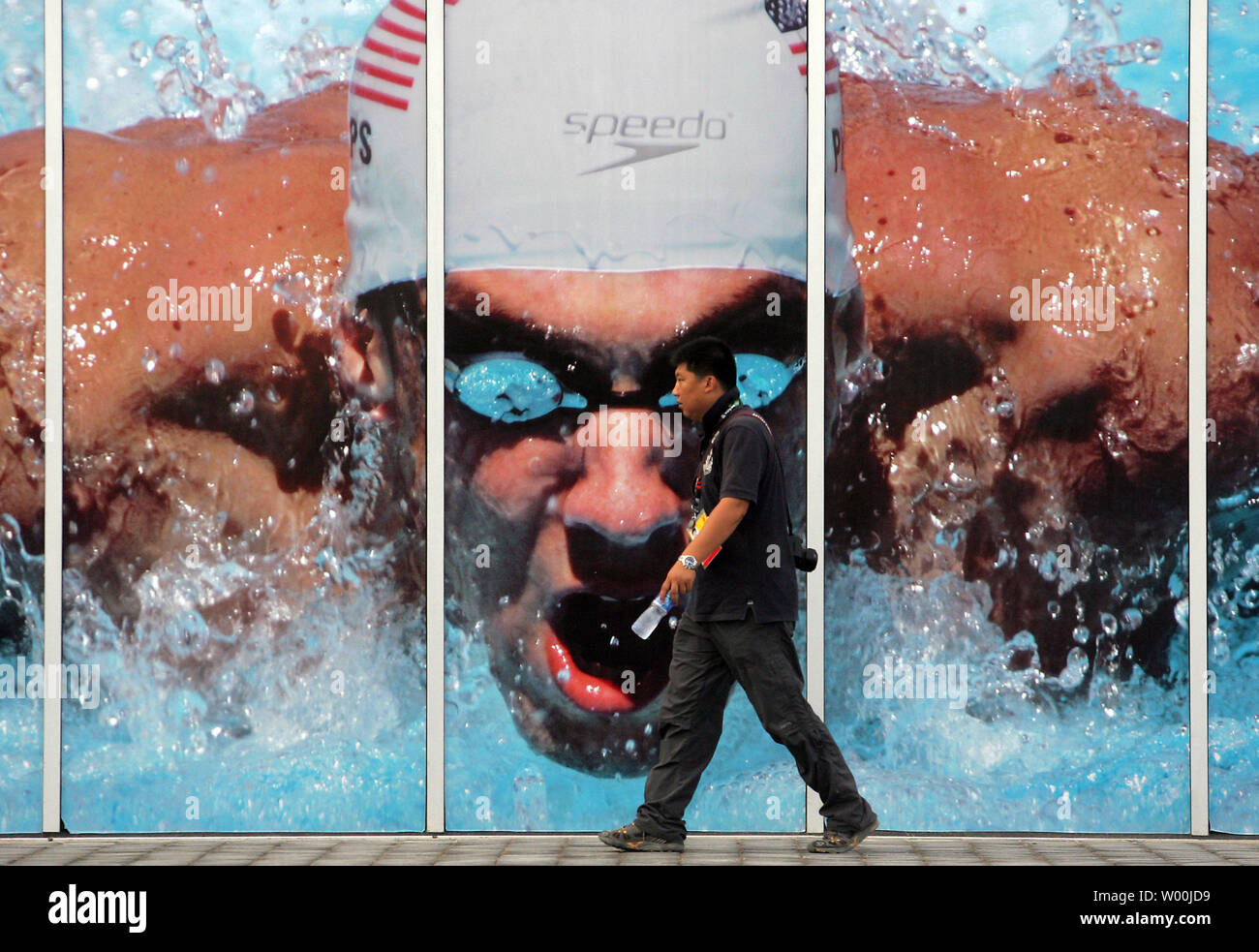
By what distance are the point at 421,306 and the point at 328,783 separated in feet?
6.57

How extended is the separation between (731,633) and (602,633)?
1.00m

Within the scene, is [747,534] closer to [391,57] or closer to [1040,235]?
[1040,235]

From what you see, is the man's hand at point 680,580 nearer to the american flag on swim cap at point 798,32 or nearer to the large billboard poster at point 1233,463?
the american flag on swim cap at point 798,32

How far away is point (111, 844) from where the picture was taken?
5852 mm

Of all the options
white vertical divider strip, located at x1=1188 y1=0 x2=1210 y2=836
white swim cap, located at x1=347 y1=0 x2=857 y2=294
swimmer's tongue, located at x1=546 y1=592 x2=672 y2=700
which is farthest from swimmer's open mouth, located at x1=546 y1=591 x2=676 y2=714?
white vertical divider strip, located at x1=1188 y1=0 x2=1210 y2=836

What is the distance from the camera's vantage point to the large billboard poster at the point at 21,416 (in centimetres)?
602

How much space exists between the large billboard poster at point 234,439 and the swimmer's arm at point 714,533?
1450mm

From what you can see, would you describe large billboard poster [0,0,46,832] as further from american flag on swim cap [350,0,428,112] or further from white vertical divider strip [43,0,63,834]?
american flag on swim cap [350,0,428,112]

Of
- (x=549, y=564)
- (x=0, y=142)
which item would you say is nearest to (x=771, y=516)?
(x=549, y=564)

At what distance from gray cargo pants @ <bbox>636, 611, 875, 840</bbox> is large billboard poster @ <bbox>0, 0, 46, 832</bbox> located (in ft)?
8.33

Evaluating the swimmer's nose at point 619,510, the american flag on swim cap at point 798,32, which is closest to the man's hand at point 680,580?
the swimmer's nose at point 619,510

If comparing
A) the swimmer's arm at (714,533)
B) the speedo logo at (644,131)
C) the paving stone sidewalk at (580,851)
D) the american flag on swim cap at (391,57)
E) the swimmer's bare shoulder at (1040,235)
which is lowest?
the paving stone sidewalk at (580,851)

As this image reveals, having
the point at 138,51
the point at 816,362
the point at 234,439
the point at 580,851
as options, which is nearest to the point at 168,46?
the point at 138,51

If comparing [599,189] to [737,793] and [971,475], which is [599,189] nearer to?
[971,475]
